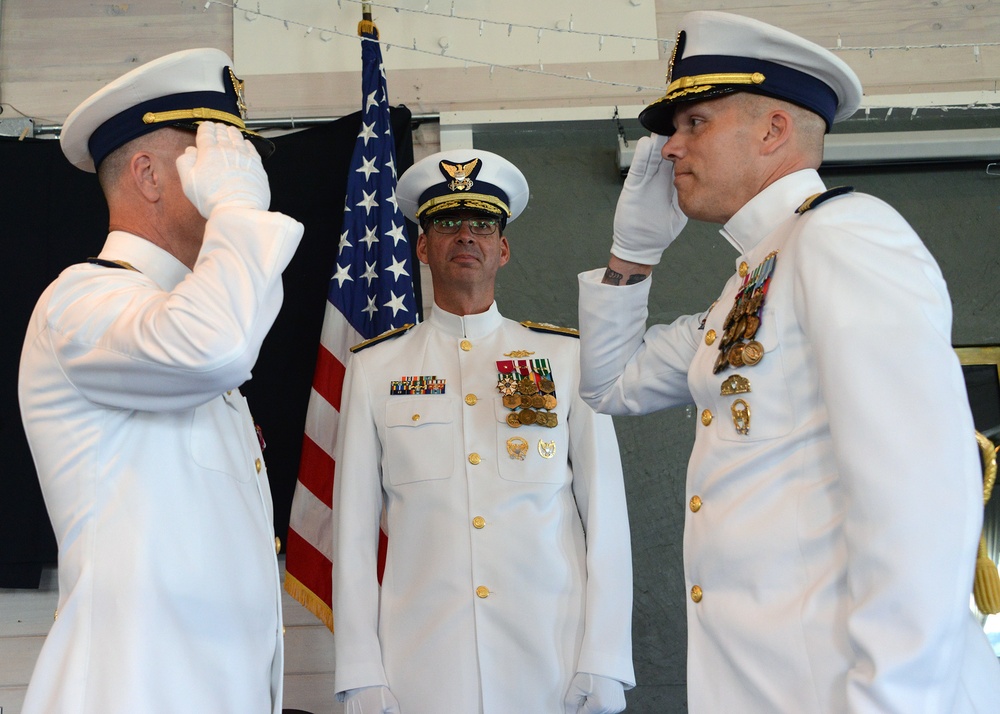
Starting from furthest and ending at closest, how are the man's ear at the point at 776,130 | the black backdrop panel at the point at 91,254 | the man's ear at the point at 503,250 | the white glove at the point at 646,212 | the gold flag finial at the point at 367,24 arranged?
1. the gold flag finial at the point at 367,24
2. the black backdrop panel at the point at 91,254
3. the man's ear at the point at 503,250
4. the white glove at the point at 646,212
5. the man's ear at the point at 776,130

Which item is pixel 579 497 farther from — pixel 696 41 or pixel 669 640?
pixel 696 41

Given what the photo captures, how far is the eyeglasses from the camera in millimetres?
2793

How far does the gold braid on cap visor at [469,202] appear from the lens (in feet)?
9.20

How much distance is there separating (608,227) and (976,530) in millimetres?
2459

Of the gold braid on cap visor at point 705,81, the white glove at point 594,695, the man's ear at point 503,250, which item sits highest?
the man's ear at point 503,250

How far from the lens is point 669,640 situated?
321cm

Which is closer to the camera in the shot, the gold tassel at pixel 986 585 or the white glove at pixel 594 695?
the gold tassel at pixel 986 585

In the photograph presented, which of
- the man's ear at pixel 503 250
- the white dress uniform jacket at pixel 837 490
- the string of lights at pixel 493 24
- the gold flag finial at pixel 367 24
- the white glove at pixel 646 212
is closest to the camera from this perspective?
the white dress uniform jacket at pixel 837 490

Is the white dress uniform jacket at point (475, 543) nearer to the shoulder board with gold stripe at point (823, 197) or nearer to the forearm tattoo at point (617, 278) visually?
the forearm tattoo at point (617, 278)

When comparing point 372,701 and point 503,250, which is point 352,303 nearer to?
point 503,250

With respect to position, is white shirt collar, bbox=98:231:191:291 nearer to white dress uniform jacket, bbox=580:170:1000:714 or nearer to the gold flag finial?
white dress uniform jacket, bbox=580:170:1000:714

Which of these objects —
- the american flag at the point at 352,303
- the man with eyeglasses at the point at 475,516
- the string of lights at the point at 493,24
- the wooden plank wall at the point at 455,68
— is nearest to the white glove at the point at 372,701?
the man with eyeglasses at the point at 475,516

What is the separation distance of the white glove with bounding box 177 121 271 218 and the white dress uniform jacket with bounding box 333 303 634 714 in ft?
3.36

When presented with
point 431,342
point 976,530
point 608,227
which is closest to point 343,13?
point 608,227
